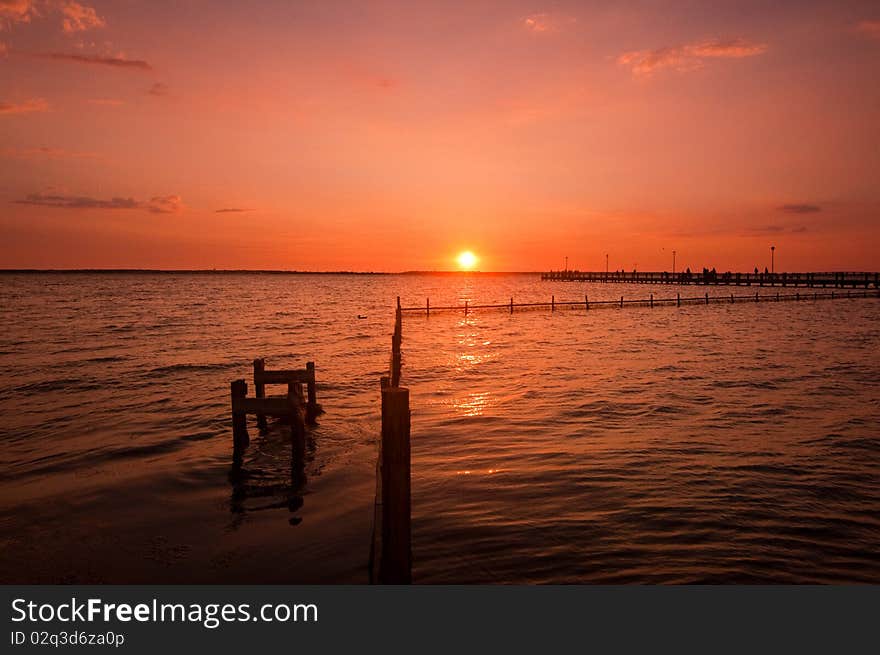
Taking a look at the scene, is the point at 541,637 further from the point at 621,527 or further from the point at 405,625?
the point at 621,527

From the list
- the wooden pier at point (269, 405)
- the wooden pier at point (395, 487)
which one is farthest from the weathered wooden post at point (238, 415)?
the wooden pier at point (395, 487)

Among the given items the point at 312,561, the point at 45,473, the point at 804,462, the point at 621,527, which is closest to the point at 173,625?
the point at 312,561

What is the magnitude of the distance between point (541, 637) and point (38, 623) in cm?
523

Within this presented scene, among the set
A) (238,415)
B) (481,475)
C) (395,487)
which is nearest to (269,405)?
(238,415)

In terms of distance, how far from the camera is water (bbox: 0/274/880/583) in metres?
8.09

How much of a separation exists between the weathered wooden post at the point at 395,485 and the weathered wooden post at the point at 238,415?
6.38 metres

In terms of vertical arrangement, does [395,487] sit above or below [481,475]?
above

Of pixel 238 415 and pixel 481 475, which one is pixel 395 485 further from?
pixel 238 415

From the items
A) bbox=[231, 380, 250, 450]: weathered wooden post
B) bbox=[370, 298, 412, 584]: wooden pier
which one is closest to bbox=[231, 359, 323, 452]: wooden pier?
bbox=[231, 380, 250, 450]: weathered wooden post

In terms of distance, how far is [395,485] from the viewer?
6406mm

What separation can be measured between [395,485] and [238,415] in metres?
7.27

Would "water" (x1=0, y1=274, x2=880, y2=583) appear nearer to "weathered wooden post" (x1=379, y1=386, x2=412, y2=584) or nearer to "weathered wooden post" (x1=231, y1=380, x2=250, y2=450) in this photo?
"weathered wooden post" (x1=231, y1=380, x2=250, y2=450)

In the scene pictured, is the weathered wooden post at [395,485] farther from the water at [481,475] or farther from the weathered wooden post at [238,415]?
the weathered wooden post at [238,415]

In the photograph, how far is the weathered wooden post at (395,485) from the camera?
621cm
